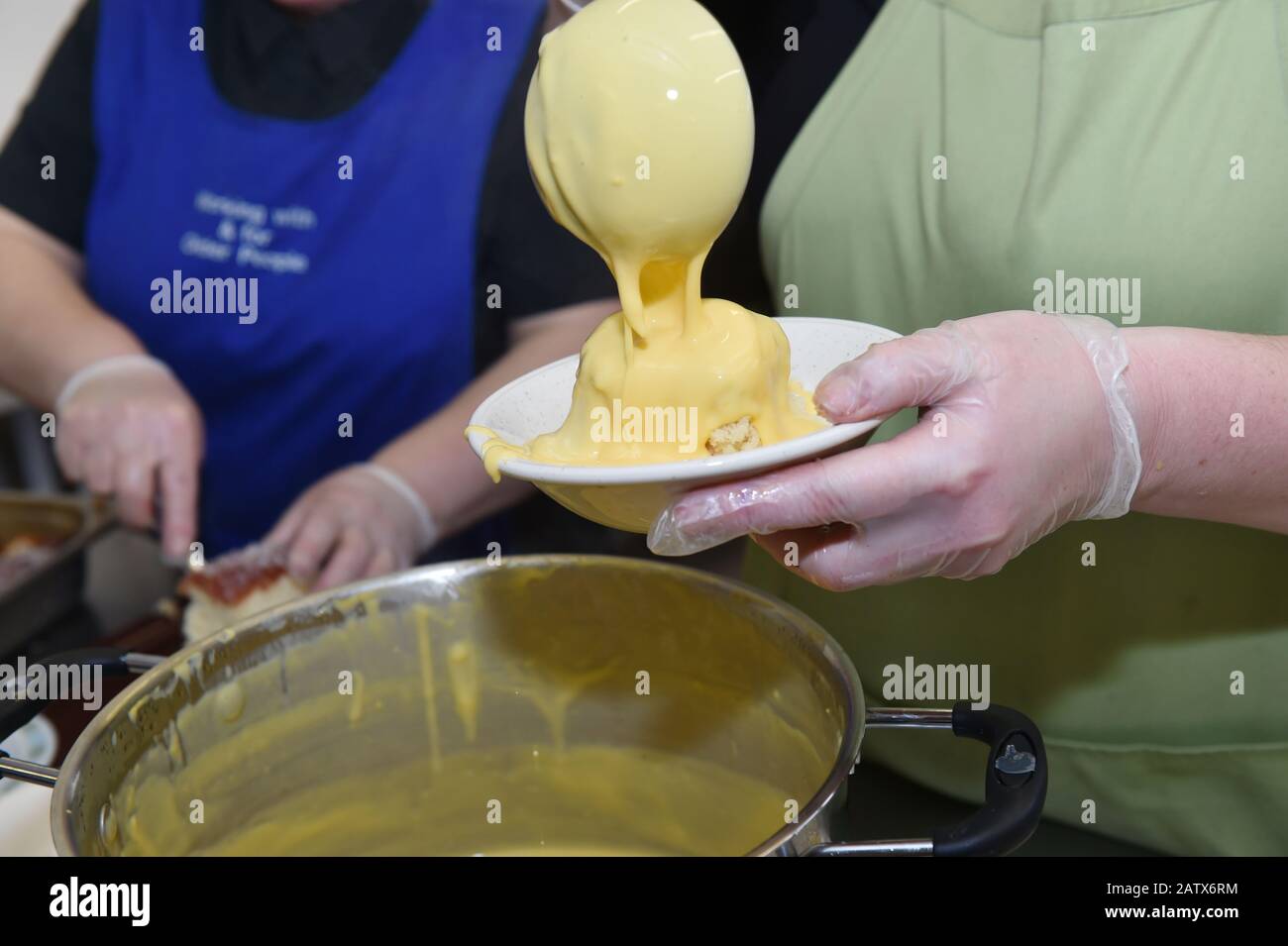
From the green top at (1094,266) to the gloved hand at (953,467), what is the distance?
0.10 meters

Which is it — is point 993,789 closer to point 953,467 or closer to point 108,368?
point 953,467

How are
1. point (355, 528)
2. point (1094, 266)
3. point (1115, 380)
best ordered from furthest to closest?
point (355, 528), point (1094, 266), point (1115, 380)

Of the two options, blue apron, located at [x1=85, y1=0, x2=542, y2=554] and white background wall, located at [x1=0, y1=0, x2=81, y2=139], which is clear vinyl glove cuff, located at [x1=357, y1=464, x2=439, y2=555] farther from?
white background wall, located at [x1=0, y1=0, x2=81, y2=139]

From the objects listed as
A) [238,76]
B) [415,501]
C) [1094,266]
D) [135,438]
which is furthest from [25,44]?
[1094,266]

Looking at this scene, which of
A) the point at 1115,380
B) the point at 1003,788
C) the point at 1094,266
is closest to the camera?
the point at 1003,788

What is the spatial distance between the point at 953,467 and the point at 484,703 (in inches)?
17.0

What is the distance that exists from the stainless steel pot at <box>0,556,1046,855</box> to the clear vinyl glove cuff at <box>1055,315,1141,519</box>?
21 centimetres

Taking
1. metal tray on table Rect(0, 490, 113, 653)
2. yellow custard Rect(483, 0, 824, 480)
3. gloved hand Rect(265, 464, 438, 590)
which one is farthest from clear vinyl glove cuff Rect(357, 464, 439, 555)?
yellow custard Rect(483, 0, 824, 480)

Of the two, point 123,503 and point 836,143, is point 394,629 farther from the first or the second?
point 123,503

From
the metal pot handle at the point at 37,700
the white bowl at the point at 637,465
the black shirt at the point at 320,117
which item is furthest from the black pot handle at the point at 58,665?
the black shirt at the point at 320,117

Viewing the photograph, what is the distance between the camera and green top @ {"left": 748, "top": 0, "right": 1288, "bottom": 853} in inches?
31.9

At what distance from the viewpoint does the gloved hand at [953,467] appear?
643 mm

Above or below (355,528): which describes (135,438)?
above

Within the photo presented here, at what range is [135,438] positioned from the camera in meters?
1.42
